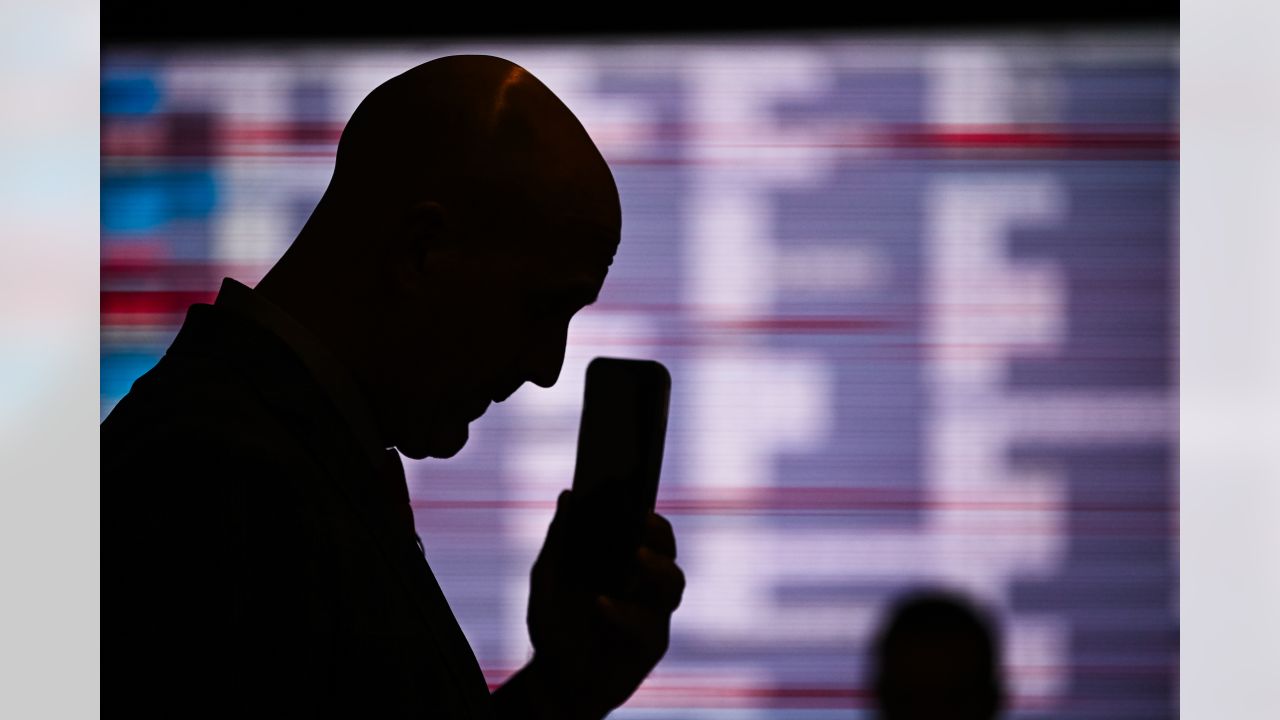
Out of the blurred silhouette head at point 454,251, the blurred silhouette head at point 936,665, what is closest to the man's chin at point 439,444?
the blurred silhouette head at point 454,251

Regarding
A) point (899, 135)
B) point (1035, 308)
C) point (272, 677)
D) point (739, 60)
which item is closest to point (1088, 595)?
point (1035, 308)

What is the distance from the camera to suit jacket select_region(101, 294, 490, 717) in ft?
2.25

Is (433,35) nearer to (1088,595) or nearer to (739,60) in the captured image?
(739,60)

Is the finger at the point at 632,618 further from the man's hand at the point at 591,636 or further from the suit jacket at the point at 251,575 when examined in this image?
the suit jacket at the point at 251,575

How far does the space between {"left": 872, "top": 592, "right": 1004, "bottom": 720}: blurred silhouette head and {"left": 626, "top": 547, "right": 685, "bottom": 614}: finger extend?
37.7 inches

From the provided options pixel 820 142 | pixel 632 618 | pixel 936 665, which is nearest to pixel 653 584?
pixel 632 618

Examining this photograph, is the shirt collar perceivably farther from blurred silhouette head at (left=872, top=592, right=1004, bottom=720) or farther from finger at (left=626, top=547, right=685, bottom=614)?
blurred silhouette head at (left=872, top=592, right=1004, bottom=720)

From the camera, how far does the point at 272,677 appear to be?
2.26 ft

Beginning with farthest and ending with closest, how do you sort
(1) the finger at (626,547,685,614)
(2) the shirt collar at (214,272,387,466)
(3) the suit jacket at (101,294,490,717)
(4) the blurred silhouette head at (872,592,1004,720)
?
(4) the blurred silhouette head at (872,592,1004,720), (1) the finger at (626,547,685,614), (2) the shirt collar at (214,272,387,466), (3) the suit jacket at (101,294,490,717)

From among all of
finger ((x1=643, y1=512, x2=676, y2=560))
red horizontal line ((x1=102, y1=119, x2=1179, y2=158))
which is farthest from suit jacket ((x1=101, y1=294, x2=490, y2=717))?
red horizontal line ((x1=102, y1=119, x2=1179, y2=158))

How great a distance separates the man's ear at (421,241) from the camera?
841 mm

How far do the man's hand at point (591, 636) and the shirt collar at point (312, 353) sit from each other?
187mm

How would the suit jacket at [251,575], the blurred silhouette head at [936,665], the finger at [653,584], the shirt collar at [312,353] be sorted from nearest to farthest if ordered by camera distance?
the suit jacket at [251,575] → the shirt collar at [312,353] → the finger at [653,584] → the blurred silhouette head at [936,665]

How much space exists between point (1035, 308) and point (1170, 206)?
394 mm
